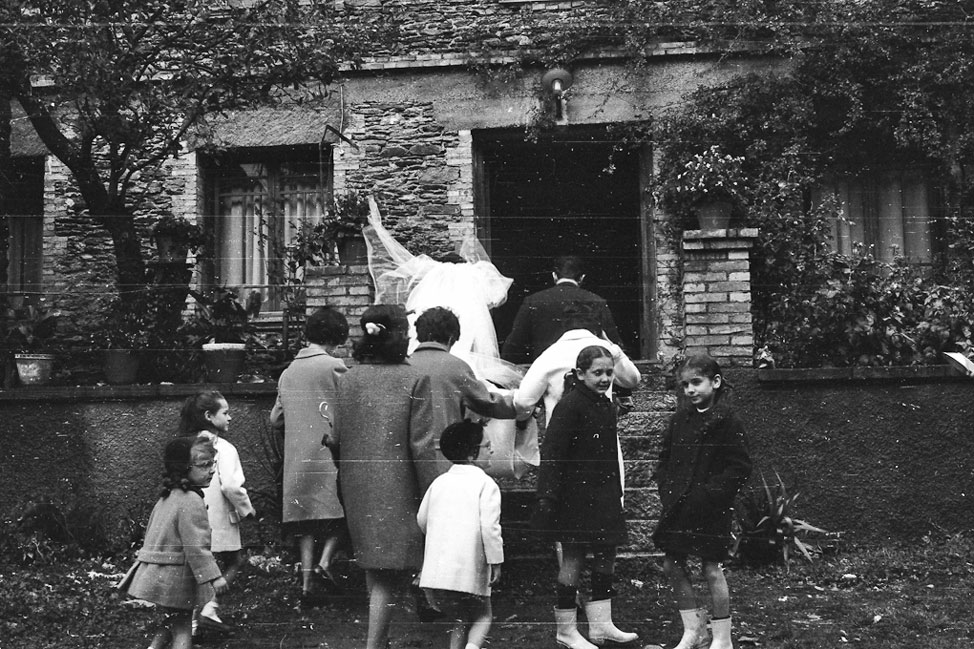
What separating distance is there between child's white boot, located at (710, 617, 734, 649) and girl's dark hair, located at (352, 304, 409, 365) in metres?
1.89

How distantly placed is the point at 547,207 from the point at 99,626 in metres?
6.71

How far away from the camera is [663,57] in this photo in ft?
34.6

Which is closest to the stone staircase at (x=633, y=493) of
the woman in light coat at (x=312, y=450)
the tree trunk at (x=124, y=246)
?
the woman in light coat at (x=312, y=450)

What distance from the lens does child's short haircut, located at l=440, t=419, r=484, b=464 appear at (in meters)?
5.04

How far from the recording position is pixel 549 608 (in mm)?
6262

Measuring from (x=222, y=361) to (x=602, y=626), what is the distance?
4178 mm

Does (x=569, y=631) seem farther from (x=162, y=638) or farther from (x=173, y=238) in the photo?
(x=173, y=238)

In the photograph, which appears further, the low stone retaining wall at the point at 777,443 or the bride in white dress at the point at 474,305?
the low stone retaining wall at the point at 777,443

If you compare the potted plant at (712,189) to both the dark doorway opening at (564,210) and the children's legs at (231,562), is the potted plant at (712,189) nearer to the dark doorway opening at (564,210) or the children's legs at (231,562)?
the dark doorway opening at (564,210)

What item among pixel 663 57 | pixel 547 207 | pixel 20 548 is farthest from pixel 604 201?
pixel 20 548

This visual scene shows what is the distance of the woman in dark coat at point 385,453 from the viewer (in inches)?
206

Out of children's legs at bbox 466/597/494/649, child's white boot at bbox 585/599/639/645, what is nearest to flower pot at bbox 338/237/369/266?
A: child's white boot at bbox 585/599/639/645

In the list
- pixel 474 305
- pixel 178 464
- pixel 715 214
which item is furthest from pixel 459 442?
pixel 715 214

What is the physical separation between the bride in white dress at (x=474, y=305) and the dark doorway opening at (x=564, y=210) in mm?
2537
